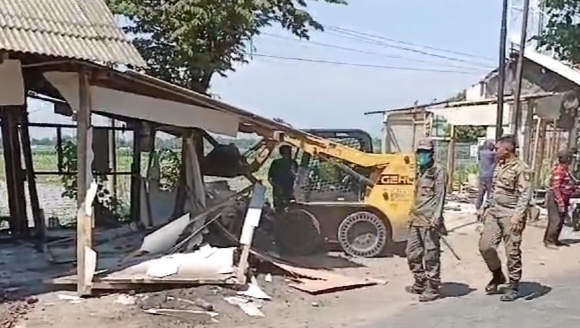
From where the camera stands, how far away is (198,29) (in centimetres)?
1609

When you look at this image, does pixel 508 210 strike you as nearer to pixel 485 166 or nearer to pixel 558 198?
pixel 558 198

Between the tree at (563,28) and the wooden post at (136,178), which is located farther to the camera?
the tree at (563,28)

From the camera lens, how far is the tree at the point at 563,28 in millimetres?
16781

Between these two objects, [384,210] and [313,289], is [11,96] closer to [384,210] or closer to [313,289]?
[313,289]

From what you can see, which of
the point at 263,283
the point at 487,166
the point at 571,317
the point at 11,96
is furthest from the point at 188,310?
the point at 487,166

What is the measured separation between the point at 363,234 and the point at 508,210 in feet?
12.8

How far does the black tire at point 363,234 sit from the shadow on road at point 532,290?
267cm

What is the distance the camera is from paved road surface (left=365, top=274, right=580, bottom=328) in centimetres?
906

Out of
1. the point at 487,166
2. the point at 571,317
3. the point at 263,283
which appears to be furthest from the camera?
the point at 487,166

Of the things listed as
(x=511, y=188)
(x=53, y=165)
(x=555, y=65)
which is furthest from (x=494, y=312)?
(x=555, y=65)

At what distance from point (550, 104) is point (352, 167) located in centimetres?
940

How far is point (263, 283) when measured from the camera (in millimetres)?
10742

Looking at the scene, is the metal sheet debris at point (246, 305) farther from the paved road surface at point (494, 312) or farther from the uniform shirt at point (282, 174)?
the uniform shirt at point (282, 174)

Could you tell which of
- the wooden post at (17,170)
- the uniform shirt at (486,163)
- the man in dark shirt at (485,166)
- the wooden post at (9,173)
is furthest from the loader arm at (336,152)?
the uniform shirt at (486,163)
